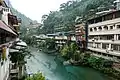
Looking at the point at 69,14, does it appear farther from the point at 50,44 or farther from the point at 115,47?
the point at 115,47

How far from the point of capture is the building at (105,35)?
91.5 ft

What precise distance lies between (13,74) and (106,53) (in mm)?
16927

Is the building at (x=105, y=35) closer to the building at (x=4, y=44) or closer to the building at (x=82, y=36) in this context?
the building at (x=82, y=36)

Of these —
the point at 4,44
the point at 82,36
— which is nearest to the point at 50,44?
the point at 82,36

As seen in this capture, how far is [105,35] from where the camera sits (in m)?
31.9

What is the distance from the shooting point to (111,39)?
96.6 feet

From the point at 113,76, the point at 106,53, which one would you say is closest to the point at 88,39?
the point at 106,53

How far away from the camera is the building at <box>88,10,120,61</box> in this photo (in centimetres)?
2788

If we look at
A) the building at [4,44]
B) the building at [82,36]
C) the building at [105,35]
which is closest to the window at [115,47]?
the building at [105,35]

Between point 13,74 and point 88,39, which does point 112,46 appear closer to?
point 88,39

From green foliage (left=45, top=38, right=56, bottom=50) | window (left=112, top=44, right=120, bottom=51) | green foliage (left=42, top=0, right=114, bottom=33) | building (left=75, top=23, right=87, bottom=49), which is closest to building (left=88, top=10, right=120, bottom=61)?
window (left=112, top=44, right=120, bottom=51)

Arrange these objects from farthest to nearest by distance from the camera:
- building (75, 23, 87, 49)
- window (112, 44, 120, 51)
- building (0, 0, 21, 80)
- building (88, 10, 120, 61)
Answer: building (75, 23, 87, 49) < building (88, 10, 120, 61) < window (112, 44, 120, 51) < building (0, 0, 21, 80)

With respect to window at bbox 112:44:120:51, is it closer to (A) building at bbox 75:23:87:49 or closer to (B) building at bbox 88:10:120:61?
(B) building at bbox 88:10:120:61

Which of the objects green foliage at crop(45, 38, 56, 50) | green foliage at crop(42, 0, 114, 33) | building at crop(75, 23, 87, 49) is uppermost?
green foliage at crop(42, 0, 114, 33)
